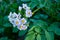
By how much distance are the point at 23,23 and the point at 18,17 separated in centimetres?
8

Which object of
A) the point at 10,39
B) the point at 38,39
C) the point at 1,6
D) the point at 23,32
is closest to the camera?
the point at 38,39

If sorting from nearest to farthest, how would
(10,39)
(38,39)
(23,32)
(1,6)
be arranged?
(38,39)
(23,32)
(10,39)
(1,6)

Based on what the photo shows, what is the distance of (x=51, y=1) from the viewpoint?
190cm

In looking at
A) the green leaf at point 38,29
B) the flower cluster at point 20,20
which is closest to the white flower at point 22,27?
the flower cluster at point 20,20

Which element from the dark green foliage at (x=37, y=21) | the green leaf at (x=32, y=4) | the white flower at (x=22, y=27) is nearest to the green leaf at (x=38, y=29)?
the dark green foliage at (x=37, y=21)

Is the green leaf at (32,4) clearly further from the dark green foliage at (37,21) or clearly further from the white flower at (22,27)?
the white flower at (22,27)

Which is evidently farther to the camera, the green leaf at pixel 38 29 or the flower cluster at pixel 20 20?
the flower cluster at pixel 20 20

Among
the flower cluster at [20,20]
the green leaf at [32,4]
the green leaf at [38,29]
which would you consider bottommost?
the green leaf at [38,29]

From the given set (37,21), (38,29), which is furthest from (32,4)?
(38,29)

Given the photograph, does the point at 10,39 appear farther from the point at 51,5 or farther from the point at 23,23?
the point at 51,5

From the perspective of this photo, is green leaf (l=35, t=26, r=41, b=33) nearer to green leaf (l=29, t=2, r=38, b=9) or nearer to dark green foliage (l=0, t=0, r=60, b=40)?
dark green foliage (l=0, t=0, r=60, b=40)

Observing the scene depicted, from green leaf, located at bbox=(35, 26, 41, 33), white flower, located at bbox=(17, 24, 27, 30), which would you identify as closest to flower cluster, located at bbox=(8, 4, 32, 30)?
white flower, located at bbox=(17, 24, 27, 30)

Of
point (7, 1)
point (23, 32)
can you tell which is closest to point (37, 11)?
point (23, 32)

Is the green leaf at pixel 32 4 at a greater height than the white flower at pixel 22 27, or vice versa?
the green leaf at pixel 32 4
